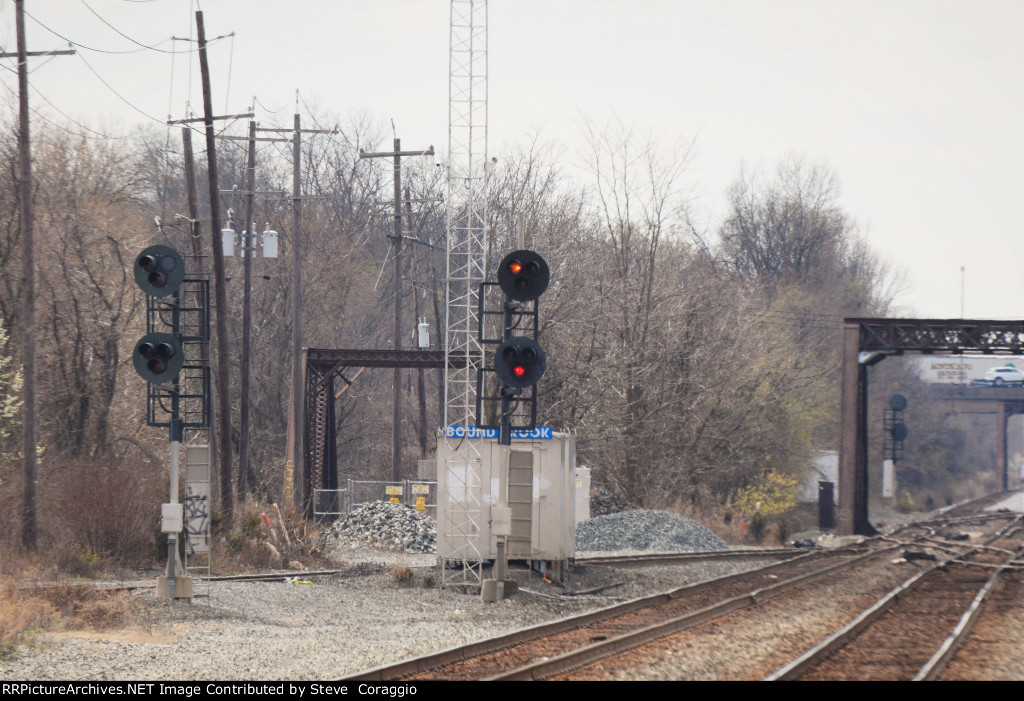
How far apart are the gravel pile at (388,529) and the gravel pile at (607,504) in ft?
23.3

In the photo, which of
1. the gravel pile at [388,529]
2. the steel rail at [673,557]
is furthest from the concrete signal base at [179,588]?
the gravel pile at [388,529]

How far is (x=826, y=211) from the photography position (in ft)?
266

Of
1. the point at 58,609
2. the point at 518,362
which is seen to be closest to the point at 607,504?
the point at 518,362

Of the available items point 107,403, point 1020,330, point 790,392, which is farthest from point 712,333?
point 107,403

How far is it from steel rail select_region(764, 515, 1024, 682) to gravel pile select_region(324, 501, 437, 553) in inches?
547

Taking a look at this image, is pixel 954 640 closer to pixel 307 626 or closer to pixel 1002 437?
pixel 307 626

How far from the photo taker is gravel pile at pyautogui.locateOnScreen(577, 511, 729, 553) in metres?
31.0

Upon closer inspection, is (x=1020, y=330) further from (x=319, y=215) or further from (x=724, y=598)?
(x=319, y=215)

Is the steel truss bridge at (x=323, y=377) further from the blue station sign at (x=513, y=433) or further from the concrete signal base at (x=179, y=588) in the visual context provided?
the concrete signal base at (x=179, y=588)

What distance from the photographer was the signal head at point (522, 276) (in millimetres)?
16906

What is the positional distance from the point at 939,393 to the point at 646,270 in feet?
165

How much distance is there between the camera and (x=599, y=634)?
1441 centimetres

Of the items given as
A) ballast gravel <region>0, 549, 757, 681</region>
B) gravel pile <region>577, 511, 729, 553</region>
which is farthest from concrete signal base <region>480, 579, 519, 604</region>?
gravel pile <region>577, 511, 729, 553</region>

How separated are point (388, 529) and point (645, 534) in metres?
7.59
